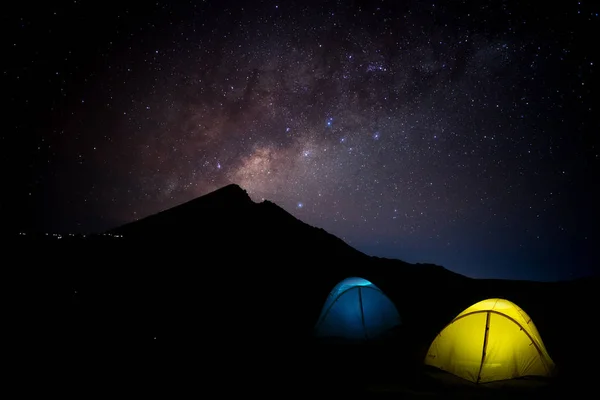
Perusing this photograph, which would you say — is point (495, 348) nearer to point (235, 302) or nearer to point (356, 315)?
point (356, 315)

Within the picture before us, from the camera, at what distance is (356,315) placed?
10.5m

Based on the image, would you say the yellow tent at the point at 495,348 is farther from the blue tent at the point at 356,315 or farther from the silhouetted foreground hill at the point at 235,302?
the blue tent at the point at 356,315

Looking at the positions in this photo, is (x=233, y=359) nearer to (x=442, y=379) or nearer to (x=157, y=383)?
(x=157, y=383)

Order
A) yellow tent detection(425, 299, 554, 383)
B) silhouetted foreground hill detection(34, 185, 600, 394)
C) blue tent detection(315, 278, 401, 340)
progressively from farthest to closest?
1. blue tent detection(315, 278, 401, 340)
2. silhouetted foreground hill detection(34, 185, 600, 394)
3. yellow tent detection(425, 299, 554, 383)

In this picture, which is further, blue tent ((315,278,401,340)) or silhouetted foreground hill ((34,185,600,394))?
blue tent ((315,278,401,340))

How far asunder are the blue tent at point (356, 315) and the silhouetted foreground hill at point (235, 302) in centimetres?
62

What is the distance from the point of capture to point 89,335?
9695 mm

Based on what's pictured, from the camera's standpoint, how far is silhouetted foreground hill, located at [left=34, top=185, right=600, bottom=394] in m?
8.91

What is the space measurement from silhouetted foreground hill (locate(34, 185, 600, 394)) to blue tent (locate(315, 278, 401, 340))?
2.03 feet

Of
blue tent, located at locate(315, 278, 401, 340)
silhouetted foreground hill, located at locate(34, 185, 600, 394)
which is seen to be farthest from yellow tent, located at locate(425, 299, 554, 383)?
blue tent, located at locate(315, 278, 401, 340)

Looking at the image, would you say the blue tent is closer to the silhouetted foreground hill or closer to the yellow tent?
the silhouetted foreground hill

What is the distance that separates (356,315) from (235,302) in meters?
7.53

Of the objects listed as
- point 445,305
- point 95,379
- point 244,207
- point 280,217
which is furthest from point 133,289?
point 280,217

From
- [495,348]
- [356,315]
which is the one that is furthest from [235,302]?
[495,348]
